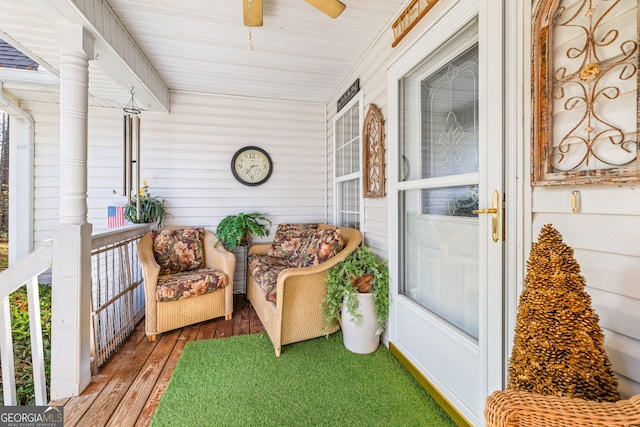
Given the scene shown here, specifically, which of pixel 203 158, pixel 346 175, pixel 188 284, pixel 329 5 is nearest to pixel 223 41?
pixel 329 5

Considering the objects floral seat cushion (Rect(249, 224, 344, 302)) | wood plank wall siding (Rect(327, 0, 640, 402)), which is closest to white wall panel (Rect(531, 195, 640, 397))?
wood plank wall siding (Rect(327, 0, 640, 402))

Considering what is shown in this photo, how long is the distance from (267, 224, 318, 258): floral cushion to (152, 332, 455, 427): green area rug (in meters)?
1.14

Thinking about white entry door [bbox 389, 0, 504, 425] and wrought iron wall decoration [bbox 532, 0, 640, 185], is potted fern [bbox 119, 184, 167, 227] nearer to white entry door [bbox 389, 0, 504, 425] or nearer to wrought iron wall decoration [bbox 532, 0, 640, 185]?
white entry door [bbox 389, 0, 504, 425]

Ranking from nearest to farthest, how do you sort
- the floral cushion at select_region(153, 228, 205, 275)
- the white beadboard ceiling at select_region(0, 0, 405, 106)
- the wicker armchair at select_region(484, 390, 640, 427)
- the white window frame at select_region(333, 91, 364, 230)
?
1. the wicker armchair at select_region(484, 390, 640, 427)
2. the white beadboard ceiling at select_region(0, 0, 405, 106)
3. the white window frame at select_region(333, 91, 364, 230)
4. the floral cushion at select_region(153, 228, 205, 275)

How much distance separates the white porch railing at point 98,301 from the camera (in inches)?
58.6

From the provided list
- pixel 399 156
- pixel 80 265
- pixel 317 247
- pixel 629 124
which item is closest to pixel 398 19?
pixel 399 156

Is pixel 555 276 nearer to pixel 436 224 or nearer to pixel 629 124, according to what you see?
pixel 629 124

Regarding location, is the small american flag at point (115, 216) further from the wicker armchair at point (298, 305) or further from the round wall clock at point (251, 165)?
the wicker armchair at point (298, 305)

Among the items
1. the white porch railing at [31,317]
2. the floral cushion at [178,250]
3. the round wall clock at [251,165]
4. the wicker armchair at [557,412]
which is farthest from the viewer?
the round wall clock at [251,165]

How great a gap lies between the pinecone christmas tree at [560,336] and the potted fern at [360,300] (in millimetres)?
1356

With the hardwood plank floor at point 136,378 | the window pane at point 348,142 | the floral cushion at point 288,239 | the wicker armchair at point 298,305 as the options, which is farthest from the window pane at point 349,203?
the hardwood plank floor at point 136,378

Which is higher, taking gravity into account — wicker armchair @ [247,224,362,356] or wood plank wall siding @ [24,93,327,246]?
wood plank wall siding @ [24,93,327,246]

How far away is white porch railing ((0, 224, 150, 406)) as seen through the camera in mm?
1487

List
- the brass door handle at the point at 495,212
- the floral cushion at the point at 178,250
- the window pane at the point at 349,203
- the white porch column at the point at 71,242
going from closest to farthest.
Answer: the brass door handle at the point at 495,212
the white porch column at the point at 71,242
the floral cushion at the point at 178,250
the window pane at the point at 349,203
